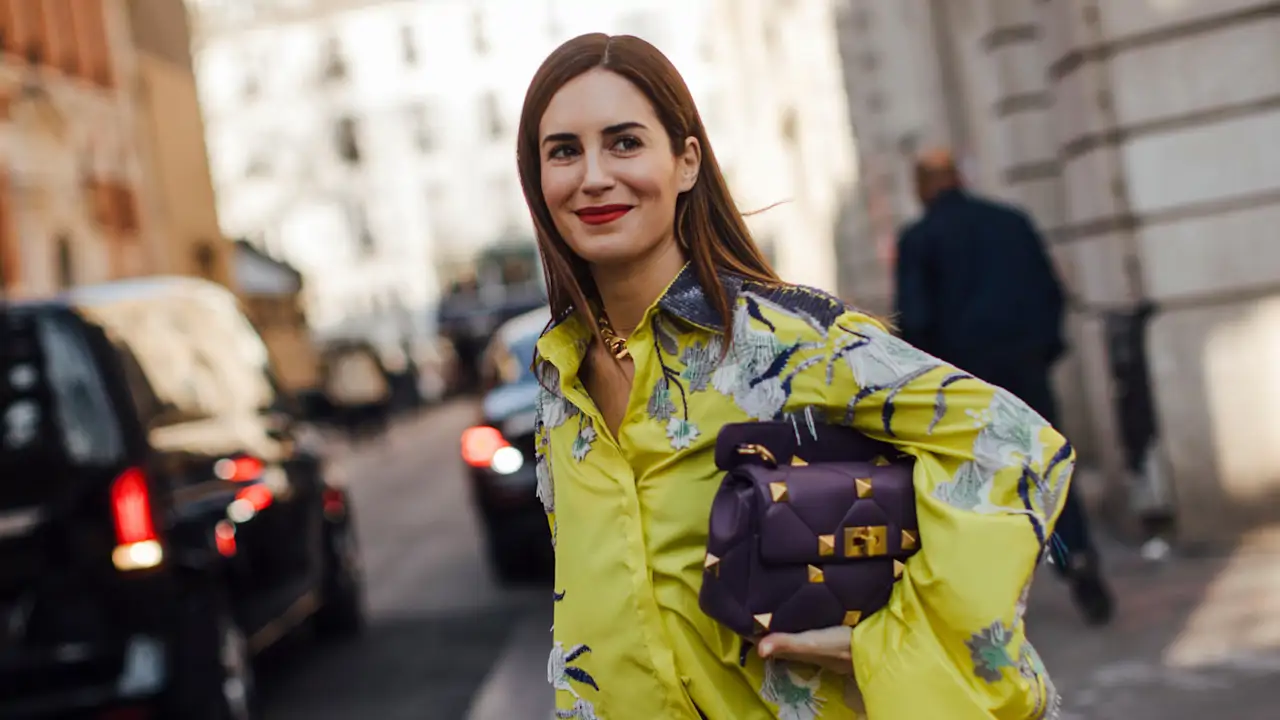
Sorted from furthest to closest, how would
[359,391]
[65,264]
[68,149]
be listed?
[359,391] → [68,149] → [65,264]

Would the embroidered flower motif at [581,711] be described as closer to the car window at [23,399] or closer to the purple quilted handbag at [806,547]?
the purple quilted handbag at [806,547]

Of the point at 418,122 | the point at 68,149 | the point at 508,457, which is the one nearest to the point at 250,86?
the point at 418,122

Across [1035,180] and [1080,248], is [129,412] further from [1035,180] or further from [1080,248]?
[1035,180]

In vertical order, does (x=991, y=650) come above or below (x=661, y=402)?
below

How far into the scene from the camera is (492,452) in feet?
31.7

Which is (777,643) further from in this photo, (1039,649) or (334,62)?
(334,62)

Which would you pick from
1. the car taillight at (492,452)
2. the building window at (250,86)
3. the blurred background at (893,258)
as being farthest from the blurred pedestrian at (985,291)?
the building window at (250,86)

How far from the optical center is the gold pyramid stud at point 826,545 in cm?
192

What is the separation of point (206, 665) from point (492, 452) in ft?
12.8

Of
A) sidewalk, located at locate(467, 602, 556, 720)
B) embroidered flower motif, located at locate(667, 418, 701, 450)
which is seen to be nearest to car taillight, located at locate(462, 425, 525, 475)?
sidewalk, located at locate(467, 602, 556, 720)

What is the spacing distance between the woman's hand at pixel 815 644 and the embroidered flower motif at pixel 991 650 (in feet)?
0.51

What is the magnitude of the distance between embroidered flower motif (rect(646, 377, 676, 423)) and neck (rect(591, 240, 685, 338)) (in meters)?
0.13

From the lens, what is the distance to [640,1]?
63.4 m

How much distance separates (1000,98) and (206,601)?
22.3 feet
